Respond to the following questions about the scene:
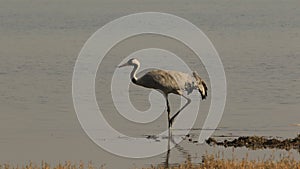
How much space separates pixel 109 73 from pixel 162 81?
231 inches

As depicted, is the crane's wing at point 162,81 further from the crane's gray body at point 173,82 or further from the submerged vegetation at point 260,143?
the submerged vegetation at point 260,143

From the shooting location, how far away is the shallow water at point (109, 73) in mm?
15969

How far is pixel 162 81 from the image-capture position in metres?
18.5

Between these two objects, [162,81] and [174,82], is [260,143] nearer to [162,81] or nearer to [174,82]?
[174,82]

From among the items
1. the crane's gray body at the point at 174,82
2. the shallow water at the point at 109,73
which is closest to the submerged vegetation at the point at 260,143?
the shallow water at the point at 109,73

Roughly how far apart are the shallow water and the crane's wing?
72 centimetres

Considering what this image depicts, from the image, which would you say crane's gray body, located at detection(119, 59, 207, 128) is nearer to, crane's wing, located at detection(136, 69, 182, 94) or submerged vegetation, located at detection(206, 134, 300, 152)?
crane's wing, located at detection(136, 69, 182, 94)

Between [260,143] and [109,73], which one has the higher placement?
[109,73]

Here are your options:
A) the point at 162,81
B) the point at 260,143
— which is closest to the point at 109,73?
the point at 162,81

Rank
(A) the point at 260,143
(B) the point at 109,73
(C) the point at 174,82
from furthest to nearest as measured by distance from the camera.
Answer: (B) the point at 109,73 < (C) the point at 174,82 < (A) the point at 260,143

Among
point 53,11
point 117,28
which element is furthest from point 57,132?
point 53,11

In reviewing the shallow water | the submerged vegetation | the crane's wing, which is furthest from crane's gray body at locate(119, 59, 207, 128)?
the submerged vegetation

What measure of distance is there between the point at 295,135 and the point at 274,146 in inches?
47.0

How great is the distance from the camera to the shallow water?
52.4 feet
